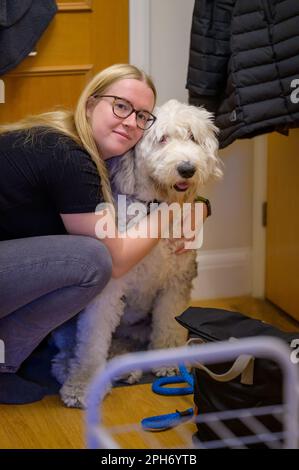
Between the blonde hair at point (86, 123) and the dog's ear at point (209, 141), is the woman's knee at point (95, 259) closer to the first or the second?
the blonde hair at point (86, 123)

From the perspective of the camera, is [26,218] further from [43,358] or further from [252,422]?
[252,422]

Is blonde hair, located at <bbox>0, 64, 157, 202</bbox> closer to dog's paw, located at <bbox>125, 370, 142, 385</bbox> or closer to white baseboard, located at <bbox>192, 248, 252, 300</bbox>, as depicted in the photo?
dog's paw, located at <bbox>125, 370, 142, 385</bbox>

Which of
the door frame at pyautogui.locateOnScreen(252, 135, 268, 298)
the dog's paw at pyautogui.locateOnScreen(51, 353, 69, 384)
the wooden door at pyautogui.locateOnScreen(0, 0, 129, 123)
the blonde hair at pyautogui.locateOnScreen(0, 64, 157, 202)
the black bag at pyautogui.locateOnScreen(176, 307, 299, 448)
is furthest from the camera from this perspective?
the door frame at pyautogui.locateOnScreen(252, 135, 268, 298)

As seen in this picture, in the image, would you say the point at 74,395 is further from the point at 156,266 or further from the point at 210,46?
the point at 210,46

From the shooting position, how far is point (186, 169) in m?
1.92

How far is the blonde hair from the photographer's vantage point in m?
1.92

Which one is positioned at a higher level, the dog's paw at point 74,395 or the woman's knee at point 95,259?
the woman's knee at point 95,259

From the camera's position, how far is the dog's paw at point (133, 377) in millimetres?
2189

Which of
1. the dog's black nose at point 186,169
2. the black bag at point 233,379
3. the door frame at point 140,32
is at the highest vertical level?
the door frame at point 140,32

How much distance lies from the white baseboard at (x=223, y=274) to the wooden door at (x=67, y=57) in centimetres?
82

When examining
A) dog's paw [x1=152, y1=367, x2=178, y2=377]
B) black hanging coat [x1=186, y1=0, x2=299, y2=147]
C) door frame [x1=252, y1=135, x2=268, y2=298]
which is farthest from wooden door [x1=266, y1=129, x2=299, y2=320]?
dog's paw [x1=152, y1=367, x2=178, y2=377]

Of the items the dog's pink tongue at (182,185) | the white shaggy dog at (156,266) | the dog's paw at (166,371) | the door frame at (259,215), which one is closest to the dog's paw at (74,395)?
the white shaggy dog at (156,266)

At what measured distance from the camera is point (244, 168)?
9.47 ft

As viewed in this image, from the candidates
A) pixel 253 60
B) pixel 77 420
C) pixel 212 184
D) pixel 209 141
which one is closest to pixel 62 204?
pixel 209 141
